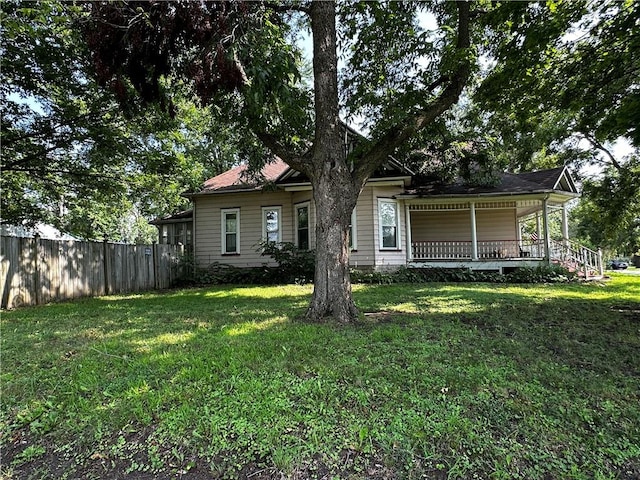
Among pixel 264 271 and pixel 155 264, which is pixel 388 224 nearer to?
pixel 264 271

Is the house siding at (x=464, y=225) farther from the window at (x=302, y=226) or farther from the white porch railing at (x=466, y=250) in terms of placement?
the window at (x=302, y=226)

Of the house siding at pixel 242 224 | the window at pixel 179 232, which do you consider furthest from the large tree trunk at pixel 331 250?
Result: the window at pixel 179 232

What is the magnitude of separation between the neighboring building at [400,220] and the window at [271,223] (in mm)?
42

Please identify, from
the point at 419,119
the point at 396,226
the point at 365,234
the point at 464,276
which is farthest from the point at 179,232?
the point at 419,119

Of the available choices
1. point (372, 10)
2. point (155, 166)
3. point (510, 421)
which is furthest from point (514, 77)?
point (155, 166)

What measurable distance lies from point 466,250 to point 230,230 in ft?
32.7

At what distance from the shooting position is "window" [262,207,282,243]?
47.1 ft

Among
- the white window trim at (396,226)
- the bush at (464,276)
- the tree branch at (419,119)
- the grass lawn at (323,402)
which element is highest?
the tree branch at (419,119)

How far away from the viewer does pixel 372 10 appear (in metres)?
6.72

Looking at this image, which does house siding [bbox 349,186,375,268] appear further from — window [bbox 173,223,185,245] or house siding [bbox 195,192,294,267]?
window [bbox 173,223,185,245]

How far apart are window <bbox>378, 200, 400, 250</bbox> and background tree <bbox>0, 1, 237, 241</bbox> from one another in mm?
6174

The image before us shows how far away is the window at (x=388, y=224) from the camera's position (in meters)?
12.9

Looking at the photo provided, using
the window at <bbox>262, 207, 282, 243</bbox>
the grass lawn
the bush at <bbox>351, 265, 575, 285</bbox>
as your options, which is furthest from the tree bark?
the window at <bbox>262, 207, 282, 243</bbox>

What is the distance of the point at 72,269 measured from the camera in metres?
9.41
